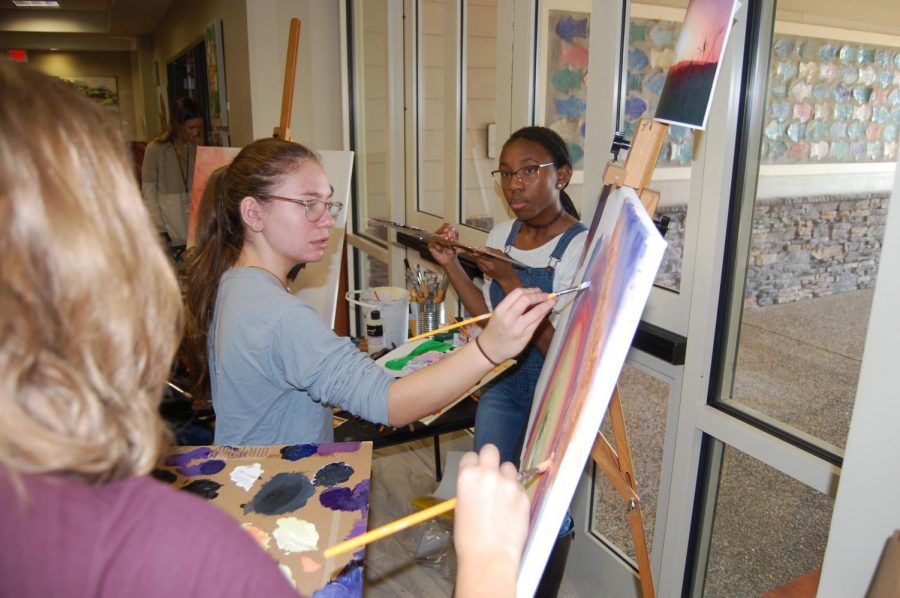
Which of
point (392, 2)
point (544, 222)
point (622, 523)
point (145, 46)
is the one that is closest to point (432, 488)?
point (622, 523)

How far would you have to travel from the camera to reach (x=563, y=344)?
3.01ft

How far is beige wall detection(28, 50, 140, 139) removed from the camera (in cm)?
1041

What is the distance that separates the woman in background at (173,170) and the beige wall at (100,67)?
7.59 meters

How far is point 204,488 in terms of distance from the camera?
3.48ft

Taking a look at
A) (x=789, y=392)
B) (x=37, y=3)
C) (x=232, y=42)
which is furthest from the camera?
(x=37, y=3)

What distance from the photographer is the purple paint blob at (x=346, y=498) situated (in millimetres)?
1005

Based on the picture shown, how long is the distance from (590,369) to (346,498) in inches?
22.0

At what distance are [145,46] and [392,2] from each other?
769 cm

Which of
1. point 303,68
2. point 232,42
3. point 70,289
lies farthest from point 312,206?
point 232,42

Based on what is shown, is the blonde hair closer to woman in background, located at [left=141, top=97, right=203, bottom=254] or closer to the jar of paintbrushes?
the jar of paintbrushes

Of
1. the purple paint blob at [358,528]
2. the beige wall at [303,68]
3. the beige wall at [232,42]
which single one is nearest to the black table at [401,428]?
the purple paint blob at [358,528]

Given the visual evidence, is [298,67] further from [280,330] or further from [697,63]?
[697,63]

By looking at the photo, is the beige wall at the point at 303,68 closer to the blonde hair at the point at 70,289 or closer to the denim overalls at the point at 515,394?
the denim overalls at the point at 515,394

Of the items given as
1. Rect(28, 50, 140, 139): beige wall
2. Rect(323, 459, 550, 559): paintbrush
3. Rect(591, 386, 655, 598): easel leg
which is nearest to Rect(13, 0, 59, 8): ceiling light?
Rect(28, 50, 140, 139): beige wall
